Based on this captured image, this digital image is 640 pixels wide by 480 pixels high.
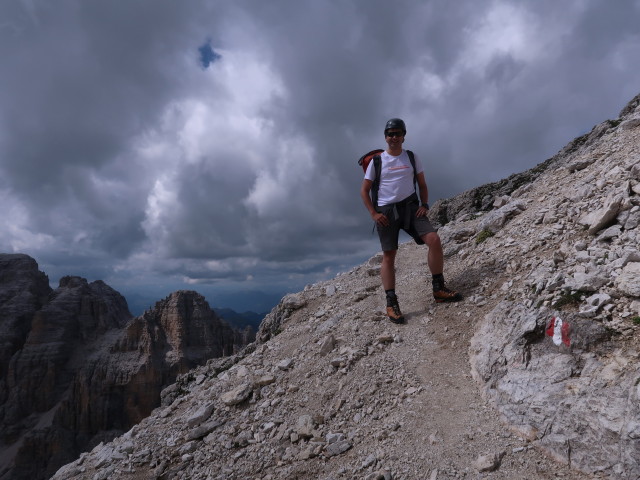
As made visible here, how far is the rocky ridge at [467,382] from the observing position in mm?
4508

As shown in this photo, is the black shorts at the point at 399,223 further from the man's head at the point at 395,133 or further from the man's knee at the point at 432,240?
the man's head at the point at 395,133

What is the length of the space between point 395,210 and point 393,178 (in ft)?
2.21

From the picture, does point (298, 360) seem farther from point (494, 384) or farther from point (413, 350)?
point (494, 384)

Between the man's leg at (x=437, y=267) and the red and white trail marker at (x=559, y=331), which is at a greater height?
the man's leg at (x=437, y=267)

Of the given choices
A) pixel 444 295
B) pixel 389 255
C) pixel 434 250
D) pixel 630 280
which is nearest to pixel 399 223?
pixel 389 255

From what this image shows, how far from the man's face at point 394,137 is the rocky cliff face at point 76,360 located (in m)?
84.4

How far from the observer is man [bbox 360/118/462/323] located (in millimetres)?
8211

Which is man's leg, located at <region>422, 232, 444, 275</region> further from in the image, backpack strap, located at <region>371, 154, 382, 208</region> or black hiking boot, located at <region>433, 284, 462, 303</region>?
backpack strap, located at <region>371, 154, 382, 208</region>

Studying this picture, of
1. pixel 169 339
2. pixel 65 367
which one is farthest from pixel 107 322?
pixel 169 339

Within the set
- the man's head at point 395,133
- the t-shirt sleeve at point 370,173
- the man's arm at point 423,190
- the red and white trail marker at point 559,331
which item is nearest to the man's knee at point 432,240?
the man's arm at point 423,190

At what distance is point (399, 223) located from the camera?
27.6ft

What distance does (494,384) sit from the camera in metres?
5.59

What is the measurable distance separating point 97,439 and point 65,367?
20.0 meters

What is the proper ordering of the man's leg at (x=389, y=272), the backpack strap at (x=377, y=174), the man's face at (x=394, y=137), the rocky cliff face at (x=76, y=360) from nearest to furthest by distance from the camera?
the man's face at (x=394, y=137)
the man's leg at (x=389, y=272)
the backpack strap at (x=377, y=174)
the rocky cliff face at (x=76, y=360)
